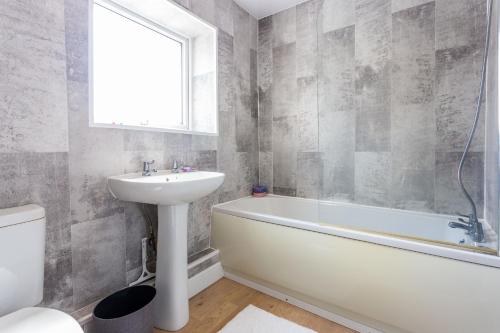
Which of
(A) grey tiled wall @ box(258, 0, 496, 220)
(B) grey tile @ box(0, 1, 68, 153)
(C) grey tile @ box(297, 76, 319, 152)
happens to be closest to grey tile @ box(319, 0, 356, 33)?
(A) grey tiled wall @ box(258, 0, 496, 220)

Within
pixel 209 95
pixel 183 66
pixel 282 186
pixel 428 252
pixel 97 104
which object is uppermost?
pixel 183 66

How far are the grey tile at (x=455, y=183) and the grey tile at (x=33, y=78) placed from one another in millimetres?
2288

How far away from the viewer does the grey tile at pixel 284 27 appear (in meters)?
2.31

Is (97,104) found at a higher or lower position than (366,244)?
higher

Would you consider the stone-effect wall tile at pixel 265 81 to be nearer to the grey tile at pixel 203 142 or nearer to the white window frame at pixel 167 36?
the grey tile at pixel 203 142

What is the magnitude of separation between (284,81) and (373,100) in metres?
0.87

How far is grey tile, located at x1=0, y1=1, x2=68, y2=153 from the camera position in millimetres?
979

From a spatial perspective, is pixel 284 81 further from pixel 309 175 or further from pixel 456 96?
pixel 456 96

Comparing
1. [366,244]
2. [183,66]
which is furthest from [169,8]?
[366,244]

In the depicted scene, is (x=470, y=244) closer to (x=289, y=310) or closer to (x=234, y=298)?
(x=289, y=310)

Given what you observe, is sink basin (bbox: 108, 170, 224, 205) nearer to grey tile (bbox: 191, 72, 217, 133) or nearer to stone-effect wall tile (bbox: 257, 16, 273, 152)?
grey tile (bbox: 191, 72, 217, 133)

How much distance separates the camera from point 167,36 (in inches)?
76.5

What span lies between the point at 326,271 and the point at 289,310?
1.31 feet

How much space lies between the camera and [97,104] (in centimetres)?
150
